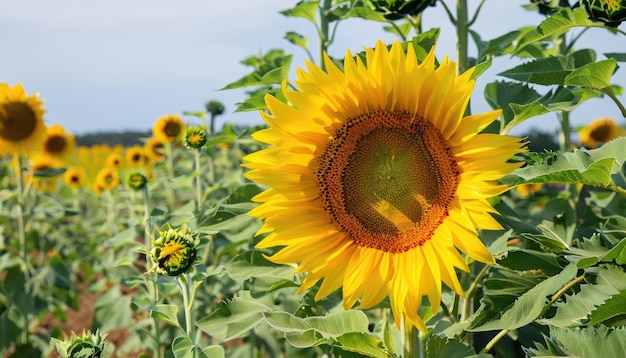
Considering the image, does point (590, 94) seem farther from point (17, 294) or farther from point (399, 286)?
point (17, 294)

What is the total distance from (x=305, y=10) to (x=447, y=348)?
1131mm

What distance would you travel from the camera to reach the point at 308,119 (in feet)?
4.00

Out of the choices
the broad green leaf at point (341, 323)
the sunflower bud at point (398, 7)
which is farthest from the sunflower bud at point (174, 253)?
the sunflower bud at point (398, 7)

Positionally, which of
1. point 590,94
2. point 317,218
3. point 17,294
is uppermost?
point 590,94

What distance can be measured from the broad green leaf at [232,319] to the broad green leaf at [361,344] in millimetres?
190

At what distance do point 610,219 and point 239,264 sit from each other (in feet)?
2.85

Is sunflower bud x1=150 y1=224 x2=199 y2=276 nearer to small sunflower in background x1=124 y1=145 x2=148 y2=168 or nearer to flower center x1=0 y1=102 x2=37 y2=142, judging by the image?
flower center x1=0 y1=102 x2=37 y2=142

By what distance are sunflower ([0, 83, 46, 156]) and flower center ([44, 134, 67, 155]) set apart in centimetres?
126

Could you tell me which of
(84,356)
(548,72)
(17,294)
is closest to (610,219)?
(548,72)

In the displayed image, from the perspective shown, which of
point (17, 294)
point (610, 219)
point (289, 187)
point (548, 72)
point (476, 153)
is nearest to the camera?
point (476, 153)

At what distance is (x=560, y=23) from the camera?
4.76 feet

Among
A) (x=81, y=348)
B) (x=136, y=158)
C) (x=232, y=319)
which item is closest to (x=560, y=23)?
(x=232, y=319)

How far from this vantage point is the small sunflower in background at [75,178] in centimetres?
518

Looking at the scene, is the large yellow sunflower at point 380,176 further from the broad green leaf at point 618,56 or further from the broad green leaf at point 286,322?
the broad green leaf at point 618,56
